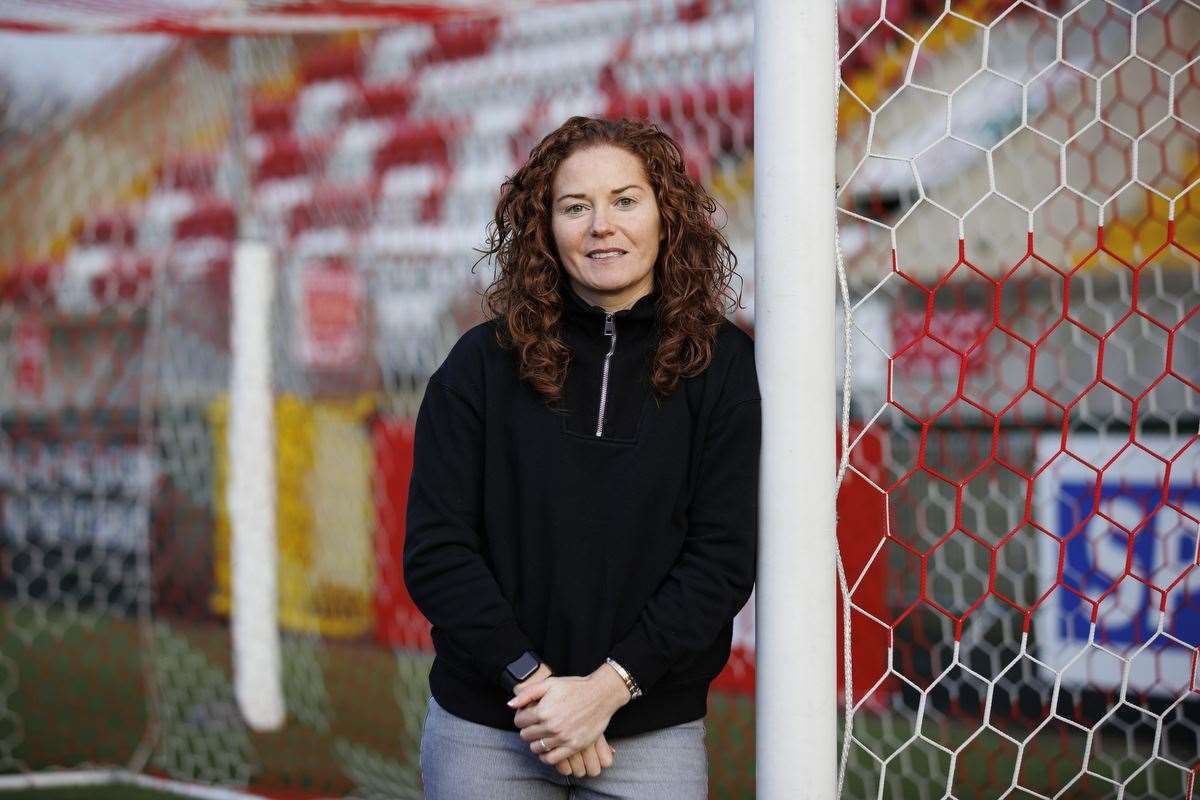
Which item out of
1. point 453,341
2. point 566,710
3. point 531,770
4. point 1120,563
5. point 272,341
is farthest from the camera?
point 453,341

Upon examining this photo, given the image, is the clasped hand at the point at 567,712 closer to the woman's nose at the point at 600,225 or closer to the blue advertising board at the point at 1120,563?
the woman's nose at the point at 600,225

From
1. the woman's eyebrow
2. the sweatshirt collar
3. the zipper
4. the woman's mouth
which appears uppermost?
the woman's eyebrow

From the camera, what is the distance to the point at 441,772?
4.59ft

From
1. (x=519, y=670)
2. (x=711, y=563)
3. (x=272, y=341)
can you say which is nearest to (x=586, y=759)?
(x=519, y=670)

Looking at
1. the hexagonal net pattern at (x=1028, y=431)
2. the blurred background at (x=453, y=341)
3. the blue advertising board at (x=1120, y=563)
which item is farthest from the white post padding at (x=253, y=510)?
the blue advertising board at (x=1120, y=563)

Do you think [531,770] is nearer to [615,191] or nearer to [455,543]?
[455,543]

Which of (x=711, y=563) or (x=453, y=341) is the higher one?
(x=453, y=341)

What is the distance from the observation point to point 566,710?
1284mm

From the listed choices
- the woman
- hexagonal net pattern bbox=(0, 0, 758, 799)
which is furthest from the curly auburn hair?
hexagonal net pattern bbox=(0, 0, 758, 799)

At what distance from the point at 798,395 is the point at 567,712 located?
460 mm

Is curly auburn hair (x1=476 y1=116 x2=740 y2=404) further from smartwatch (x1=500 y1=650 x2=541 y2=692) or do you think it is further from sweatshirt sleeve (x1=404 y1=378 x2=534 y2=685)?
smartwatch (x1=500 y1=650 x2=541 y2=692)

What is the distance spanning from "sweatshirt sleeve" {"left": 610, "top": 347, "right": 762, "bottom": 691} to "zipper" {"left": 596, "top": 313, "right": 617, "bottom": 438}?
0.13m

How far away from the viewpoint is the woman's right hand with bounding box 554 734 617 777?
4.35 ft

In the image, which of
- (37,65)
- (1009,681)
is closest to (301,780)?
(1009,681)
